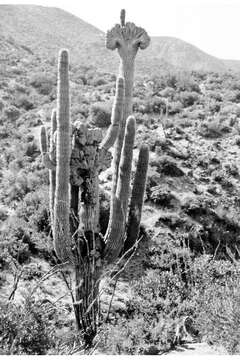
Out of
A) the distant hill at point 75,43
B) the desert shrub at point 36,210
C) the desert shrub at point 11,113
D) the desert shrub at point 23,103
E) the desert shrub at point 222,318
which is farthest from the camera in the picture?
the distant hill at point 75,43

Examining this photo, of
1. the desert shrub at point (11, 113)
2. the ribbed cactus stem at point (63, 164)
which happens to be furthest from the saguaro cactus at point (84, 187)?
the desert shrub at point (11, 113)

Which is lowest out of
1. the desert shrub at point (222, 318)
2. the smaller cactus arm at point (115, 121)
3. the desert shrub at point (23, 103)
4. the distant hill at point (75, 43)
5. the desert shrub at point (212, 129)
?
the desert shrub at point (222, 318)

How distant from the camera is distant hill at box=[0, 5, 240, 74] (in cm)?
4497

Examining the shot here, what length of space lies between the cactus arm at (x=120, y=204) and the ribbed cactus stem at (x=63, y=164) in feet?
4.19

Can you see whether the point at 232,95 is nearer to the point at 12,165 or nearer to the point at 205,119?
the point at 205,119

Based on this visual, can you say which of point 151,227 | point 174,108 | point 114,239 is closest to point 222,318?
point 114,239

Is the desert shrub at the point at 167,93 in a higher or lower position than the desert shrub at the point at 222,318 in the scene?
higher

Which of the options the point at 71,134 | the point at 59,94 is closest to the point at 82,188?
the point at 71,134

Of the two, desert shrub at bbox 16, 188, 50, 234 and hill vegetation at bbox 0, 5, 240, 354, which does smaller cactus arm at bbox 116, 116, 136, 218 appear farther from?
desert shrub at bbox 16, 188, 50, 234

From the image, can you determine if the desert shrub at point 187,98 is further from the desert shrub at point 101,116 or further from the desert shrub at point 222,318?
the desert shrub at point 222,318

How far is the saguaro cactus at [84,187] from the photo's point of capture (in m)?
7.55

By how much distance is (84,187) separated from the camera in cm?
863

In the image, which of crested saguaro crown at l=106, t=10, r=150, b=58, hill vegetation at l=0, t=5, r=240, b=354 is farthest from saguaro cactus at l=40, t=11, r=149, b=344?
crested saguaro crown at l=106, t=10, r=150, b=58

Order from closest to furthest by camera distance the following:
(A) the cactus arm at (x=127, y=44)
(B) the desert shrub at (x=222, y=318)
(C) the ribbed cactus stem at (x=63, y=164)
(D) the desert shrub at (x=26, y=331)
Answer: (D) the desert shrub at (x=26, y=331)
(B) the desert shrub at (x=222, y=318)
(C) the ribbed cactus stem at (x=63, y=164)
(A) the cactus arm at (x=127, y=44)
